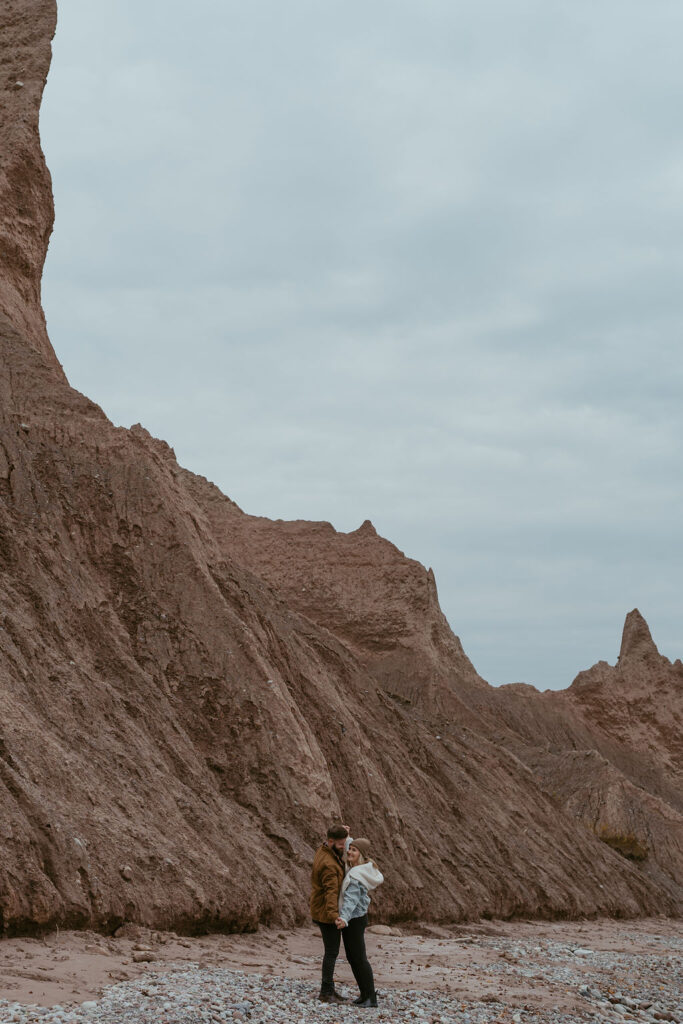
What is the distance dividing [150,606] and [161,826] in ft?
18.3

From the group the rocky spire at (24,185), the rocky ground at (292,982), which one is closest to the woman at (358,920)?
the rocky ground at (292,982)

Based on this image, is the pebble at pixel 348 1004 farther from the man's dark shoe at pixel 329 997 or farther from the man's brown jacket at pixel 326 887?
the man's brown jacket at pixel 326 887

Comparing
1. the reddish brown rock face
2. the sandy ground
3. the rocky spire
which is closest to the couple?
the sandy ground

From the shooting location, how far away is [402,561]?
45.3 metres

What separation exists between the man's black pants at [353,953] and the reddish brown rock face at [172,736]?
11.0ft

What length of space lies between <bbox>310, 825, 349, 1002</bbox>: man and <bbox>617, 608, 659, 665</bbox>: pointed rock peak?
160ft

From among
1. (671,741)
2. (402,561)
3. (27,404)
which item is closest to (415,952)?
(27,404)

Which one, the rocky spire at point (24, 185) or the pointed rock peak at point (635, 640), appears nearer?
the rocky spire at point (24, 185)

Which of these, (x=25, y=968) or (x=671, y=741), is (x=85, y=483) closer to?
(x=25, y=968)

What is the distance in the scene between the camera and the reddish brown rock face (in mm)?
13891

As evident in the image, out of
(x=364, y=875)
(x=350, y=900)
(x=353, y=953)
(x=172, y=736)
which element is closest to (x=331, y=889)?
(x=350, y=900)

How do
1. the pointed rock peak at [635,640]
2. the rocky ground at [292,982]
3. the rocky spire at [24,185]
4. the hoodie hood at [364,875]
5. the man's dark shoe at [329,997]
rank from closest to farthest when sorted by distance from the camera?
1. the rocky ground at [292,982]
2. the man's dark shoe at [329,997]
3. the hoodie hood at [364,875]
4. the rocky spire at [24,185]
5. the pointed rock peak at [635,640]

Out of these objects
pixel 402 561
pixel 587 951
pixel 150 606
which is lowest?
pixel 587 951

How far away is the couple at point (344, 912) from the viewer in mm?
10414
